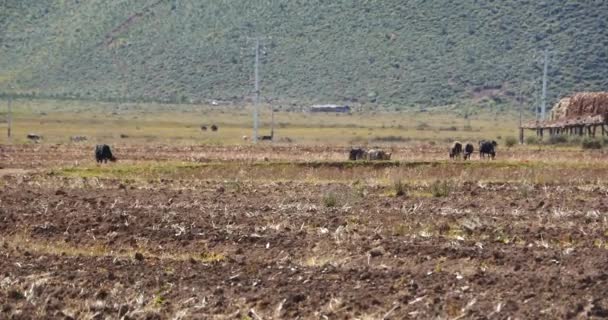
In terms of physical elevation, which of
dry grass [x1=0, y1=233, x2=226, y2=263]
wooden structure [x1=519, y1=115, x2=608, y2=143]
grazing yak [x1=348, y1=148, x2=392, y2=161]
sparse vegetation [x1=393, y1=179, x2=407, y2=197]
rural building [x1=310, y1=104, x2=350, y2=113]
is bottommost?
dry grass [x1=0, y1=233, x2=226, y2=263]

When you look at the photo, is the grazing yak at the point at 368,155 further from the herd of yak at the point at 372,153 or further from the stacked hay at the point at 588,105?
the stacked hay at the point at 588,105

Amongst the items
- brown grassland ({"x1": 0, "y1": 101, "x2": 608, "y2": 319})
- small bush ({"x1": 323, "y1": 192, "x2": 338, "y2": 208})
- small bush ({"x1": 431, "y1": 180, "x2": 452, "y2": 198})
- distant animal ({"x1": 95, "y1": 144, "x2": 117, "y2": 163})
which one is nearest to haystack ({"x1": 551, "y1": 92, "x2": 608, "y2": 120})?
brown grassland ({"x1": 0, "y1": 101, "x2": 608, "y2": 319})

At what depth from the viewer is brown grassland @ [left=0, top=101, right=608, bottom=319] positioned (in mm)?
13633

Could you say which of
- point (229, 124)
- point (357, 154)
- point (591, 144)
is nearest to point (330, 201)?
point (357, 154)

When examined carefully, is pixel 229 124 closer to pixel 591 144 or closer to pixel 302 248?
pixel 591 144

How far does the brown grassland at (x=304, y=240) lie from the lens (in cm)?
1363

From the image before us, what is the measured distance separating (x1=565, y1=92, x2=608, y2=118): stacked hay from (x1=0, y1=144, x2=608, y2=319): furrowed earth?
94.2 feet

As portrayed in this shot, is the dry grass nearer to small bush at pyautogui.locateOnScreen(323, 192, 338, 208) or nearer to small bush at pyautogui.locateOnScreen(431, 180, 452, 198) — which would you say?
small bush at pyautogui.locateOnScreen(323, 192, 338, 208)

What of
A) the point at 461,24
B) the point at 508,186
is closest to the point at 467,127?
the point at 461,24

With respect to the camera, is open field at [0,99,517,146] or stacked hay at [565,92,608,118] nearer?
stacked hay at [565,92,608,118]

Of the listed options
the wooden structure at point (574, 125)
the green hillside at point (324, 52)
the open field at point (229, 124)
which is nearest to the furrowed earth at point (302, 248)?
the wooden structure at point (574, 125)

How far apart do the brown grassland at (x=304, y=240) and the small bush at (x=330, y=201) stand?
2.1 inches

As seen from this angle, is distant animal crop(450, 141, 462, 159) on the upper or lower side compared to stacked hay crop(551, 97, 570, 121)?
lower

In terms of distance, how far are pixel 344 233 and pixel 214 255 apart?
2.58 metres
